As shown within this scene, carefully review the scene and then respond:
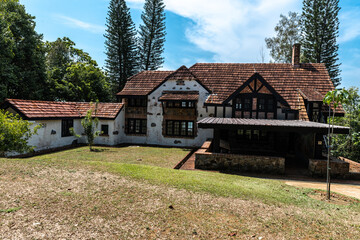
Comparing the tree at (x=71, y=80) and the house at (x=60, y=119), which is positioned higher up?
the tree at (x=71, y=80)

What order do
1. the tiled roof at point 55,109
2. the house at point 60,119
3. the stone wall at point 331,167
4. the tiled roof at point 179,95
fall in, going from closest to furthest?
the stone wall at point 331,167 → the tiled roof at point 55,109 → the house at point 60,119 → the tiled roof at point 179,95

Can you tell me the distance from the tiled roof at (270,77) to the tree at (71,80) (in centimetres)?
1713

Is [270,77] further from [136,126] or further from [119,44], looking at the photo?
[119,44]

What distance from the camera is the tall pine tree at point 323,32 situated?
2986 cm

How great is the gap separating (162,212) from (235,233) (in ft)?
6.23

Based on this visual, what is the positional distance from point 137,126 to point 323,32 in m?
30.1

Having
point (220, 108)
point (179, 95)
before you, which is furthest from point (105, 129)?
point (220, 108)

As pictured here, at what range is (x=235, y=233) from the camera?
4.67 meters

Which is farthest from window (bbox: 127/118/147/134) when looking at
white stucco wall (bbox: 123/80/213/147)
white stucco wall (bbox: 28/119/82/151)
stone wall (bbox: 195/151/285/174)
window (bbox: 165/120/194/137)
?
stone wall (bbox: 195/151/285/174)

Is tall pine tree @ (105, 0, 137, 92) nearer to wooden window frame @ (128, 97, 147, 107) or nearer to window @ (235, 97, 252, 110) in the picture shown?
wooden window frame @ (128, 97, 147, 107)

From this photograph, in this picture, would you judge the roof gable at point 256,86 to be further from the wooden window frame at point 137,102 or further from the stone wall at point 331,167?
the wooden window frame at point 137,102

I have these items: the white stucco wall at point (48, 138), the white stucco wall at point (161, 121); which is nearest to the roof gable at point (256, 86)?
the white stucco wall at point (161, 121)

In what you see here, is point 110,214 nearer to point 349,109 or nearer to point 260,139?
point 260,139

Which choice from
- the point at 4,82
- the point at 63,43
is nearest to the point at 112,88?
the point at 63,43
